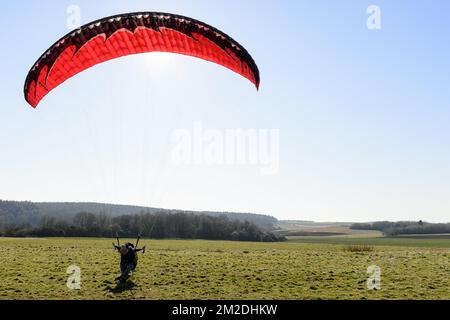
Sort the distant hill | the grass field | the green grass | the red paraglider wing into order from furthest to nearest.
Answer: the distant hill < the green grass < the grass field < the red paraglider wing

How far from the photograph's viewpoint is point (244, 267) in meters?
23.6

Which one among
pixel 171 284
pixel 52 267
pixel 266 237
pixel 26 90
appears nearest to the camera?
pixel 26 90

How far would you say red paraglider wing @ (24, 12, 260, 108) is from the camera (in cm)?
1215

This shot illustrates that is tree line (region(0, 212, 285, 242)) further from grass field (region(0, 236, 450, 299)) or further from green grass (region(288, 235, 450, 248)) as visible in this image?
grass field (region(0, 236, 450, 299))

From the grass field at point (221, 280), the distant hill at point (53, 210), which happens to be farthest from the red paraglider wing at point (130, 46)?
the distant hill at point (53, 210)

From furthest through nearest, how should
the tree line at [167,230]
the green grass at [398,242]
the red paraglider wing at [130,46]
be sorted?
Result: 1. the tree line at [167,230]
2. the green grass at [398,242]
3. the red paraglider wing at [130,46]

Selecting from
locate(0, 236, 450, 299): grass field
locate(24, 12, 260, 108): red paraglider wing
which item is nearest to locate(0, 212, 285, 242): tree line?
locate(0, 236, 450, 299): grass field

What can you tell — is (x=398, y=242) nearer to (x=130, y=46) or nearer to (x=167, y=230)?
(x=167, y=230)

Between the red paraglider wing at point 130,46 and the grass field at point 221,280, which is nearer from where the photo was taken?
the red paraglider wing at point 130,46

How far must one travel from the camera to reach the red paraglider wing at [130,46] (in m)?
12.1

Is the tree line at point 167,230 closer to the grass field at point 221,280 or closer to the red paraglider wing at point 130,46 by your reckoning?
the grass field at point 221,280
